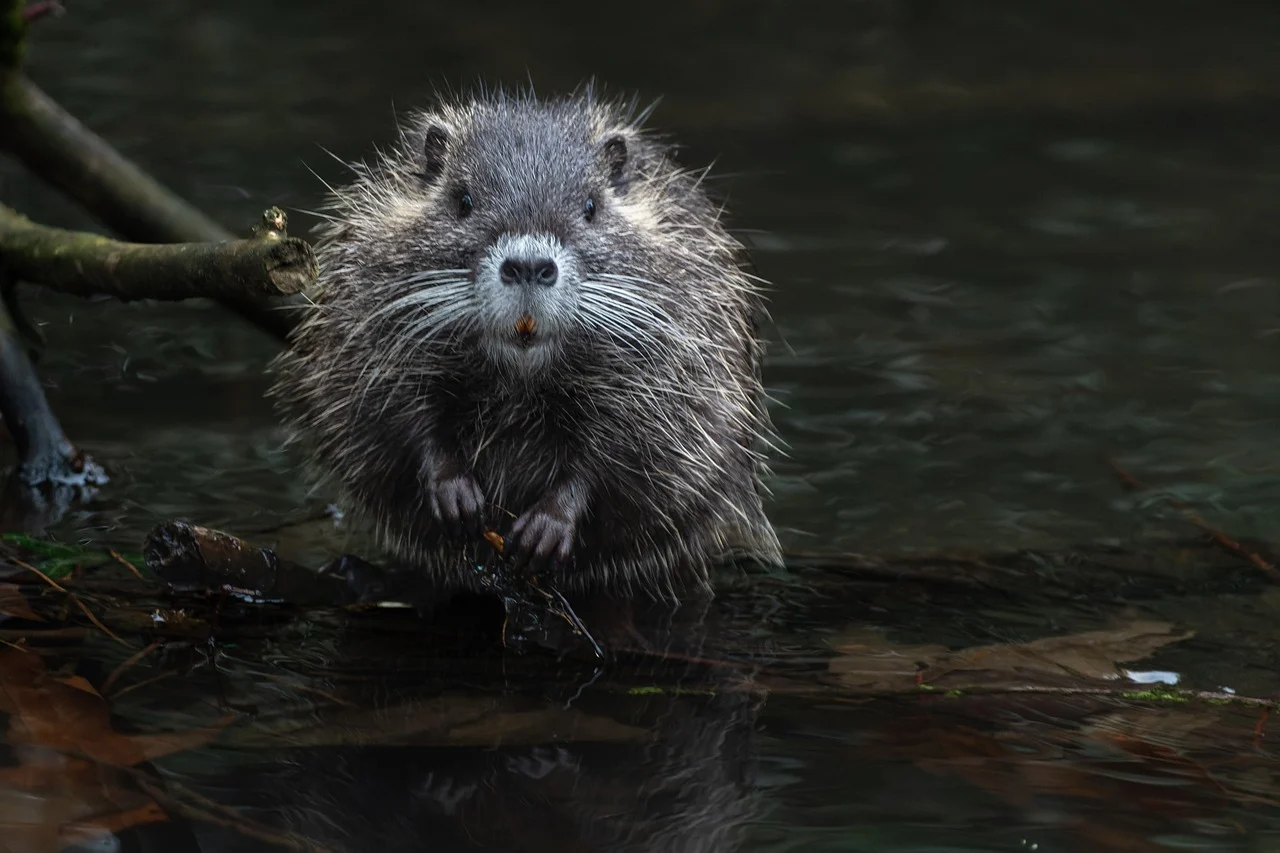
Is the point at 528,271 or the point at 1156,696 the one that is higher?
the point at 528,271

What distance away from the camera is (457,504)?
4180 millimetres

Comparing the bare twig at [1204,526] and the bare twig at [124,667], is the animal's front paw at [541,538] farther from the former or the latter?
the bare twig at [1204,526]

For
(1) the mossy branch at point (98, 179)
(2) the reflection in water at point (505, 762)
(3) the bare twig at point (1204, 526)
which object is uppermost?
(1) the mossy branch at point (98, 179)

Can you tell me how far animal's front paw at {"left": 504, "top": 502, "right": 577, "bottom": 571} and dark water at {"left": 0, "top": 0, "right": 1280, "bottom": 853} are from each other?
1.92 feet

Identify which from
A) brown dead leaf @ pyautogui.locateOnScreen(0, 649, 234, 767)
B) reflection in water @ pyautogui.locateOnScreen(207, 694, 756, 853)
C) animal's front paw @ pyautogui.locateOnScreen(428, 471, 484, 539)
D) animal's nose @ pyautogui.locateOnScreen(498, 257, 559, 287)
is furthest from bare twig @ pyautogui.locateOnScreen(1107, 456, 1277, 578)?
brown dead leaf @ pyautogui.locateOnScreen(0, 649, 234, 767)

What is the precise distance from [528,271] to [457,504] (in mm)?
717

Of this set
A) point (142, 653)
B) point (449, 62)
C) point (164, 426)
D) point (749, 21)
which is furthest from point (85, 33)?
point (142, 653)

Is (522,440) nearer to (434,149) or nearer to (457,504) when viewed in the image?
(457,504)

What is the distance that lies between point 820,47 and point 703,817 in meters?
7.52

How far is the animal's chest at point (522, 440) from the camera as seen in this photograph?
14.2 ft

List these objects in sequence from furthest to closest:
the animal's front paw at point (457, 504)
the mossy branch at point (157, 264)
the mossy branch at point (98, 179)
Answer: the mossy branch at point (98, 179), the animal's front paw at point (457, 504), the mossy branch at point (157, 264)

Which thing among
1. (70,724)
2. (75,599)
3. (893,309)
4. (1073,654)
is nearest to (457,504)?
(75,599)

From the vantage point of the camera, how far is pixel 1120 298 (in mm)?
6922

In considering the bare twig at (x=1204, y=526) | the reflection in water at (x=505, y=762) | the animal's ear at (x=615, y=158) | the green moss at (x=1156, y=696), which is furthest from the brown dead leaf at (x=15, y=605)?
the bare twig at (x=1204, y=526)
